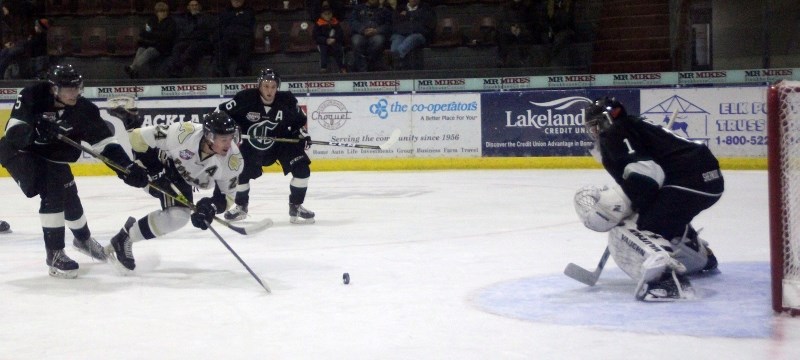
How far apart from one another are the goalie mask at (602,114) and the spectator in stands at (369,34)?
25.6ft

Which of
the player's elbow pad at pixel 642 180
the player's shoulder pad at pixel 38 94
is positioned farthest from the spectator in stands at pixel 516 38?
the player's elbow pad at pixel 642 180

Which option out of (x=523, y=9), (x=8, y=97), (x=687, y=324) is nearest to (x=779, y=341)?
(x=687, y=324)

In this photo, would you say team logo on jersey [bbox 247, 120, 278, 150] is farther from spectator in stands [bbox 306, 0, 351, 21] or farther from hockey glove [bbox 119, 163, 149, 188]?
spectator in stands [bbox 306, 0, 351, 21]

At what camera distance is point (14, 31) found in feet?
39.7

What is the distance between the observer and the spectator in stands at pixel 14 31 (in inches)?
462

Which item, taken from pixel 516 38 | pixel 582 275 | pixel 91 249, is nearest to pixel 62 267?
pixel 91 249

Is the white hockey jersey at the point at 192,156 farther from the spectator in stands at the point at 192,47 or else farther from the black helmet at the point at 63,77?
the spectator in stands at the point at 192,47

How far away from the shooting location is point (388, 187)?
8.80 metres

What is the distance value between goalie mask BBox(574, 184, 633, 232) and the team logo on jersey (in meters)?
3.49

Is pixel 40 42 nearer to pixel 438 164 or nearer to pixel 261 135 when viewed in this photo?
pixel 438 164

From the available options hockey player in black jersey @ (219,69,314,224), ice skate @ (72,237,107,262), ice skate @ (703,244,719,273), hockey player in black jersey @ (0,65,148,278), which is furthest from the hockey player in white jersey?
ice skate @ (703,244,719,273)

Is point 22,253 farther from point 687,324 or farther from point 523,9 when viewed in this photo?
point 523,9

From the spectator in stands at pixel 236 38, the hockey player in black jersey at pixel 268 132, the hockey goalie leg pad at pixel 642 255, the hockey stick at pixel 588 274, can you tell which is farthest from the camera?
the spectator in stands at pixel 236 38

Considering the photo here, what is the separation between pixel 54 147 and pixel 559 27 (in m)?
8.09
